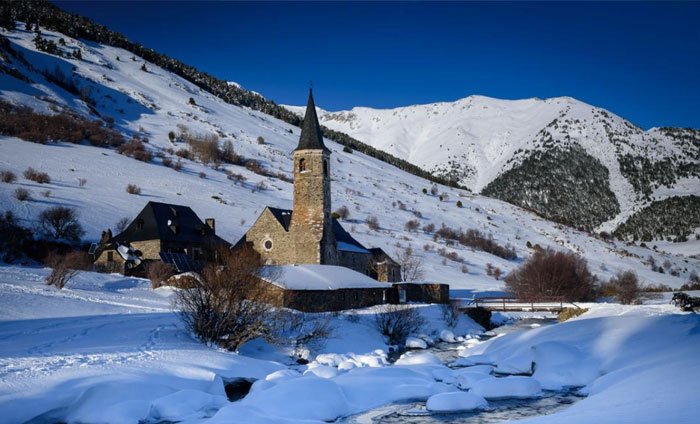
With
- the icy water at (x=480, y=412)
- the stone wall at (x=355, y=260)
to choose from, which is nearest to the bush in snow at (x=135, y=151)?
the stone wall at (x=355, y=260)

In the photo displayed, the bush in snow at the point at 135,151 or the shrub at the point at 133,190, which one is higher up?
the bush in snow at the point at 135,151

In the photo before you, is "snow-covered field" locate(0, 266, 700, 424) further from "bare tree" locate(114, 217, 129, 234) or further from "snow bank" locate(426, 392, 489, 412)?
"bare tree" locate(114, 217, 129, 234)

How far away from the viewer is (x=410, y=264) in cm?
5428

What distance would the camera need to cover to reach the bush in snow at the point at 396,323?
28188mm

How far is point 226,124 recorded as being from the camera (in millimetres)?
103062

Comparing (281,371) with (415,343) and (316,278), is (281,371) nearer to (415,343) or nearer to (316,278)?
(415,343)

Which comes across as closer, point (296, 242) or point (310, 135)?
point (296, 242)

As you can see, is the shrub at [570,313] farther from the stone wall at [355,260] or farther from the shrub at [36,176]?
the shrub at [36,176]

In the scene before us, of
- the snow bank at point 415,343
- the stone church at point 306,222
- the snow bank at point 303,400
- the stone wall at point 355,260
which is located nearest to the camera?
the snow bank at point 303,400

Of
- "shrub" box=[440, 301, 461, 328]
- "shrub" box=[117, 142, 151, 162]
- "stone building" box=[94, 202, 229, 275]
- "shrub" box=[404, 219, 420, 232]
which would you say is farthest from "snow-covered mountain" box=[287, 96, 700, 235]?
"shrub" box=[440, 301, 461, 328]

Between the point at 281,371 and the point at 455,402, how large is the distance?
551 cm

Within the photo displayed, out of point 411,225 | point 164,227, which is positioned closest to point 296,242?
point 164,227

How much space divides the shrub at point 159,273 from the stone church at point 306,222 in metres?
7.72

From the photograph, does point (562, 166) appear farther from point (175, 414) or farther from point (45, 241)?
point (175, 414)
